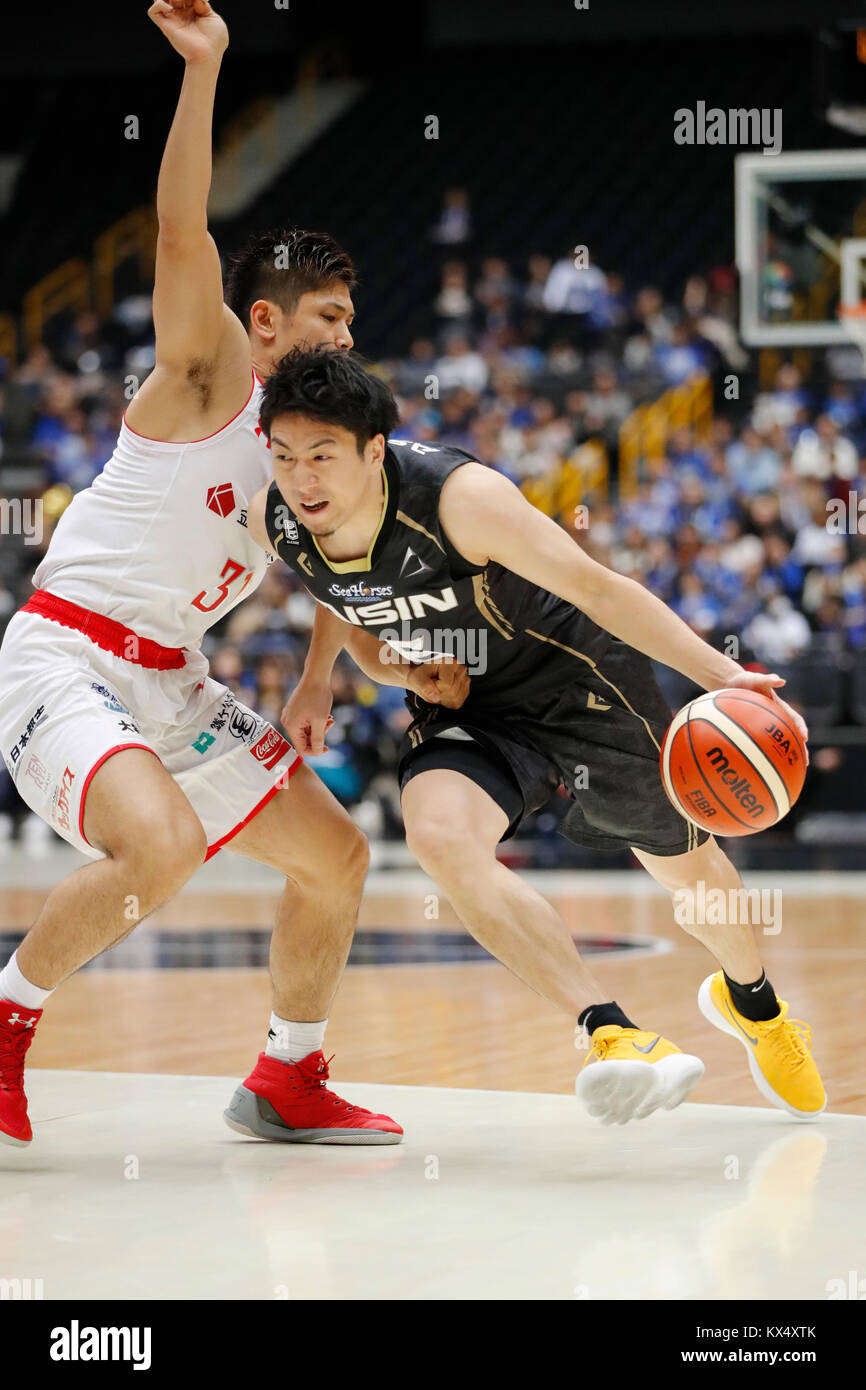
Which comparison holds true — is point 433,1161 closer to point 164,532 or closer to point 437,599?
point 437,599

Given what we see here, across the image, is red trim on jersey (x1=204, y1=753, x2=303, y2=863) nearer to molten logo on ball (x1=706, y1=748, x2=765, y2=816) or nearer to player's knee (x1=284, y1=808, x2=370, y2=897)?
player's knee (x1=284, y1=808, x2=370, y2=897)

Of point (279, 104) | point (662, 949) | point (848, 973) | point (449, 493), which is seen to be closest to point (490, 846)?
point (449, 493)

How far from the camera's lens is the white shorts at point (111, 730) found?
3807 mm

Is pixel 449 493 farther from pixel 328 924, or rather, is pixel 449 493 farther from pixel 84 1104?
pixel 84 1104

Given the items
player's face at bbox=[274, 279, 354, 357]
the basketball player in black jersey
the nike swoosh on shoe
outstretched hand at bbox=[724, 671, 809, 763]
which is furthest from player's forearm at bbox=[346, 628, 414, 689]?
the nike swoosh on shoe

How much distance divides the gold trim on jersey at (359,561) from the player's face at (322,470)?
0.13 feet

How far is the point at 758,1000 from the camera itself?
4340mm

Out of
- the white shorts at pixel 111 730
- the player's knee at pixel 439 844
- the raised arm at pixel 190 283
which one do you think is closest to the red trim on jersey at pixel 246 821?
the white shorts at pixel 111 730

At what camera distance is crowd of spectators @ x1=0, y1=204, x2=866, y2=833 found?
44.4ft

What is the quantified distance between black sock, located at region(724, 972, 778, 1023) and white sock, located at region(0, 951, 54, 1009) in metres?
1.74

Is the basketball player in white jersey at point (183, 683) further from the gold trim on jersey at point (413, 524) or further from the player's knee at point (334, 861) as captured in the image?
the gold trim on jersey at point (413, 524)

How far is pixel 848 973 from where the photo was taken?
695cm
